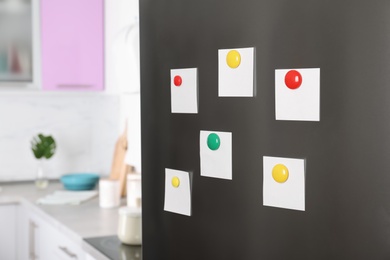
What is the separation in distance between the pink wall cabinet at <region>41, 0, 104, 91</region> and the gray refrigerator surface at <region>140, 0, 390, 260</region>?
6.33 ft

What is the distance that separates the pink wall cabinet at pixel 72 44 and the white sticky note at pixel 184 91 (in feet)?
6.71

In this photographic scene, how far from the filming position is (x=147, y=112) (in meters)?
1.26

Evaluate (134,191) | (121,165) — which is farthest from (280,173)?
(121,165)

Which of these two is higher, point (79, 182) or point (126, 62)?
point (126, 62)

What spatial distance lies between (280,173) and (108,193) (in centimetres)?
174

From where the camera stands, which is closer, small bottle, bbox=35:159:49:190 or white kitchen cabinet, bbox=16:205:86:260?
white kitchen cabinet, bbox=16:205:86:260

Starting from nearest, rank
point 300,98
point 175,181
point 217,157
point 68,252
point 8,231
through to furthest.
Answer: point 300,98
point 217,157
point 175,181
point 68,252
point 8,231

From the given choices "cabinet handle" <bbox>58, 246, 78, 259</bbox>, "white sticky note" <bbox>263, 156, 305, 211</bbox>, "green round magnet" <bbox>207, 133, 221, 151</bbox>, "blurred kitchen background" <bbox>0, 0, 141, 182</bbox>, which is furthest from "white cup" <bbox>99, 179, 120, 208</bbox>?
"white sticky note" <bbox>263, 156, 305, 211</bbox>

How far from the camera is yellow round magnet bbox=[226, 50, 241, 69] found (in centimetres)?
103

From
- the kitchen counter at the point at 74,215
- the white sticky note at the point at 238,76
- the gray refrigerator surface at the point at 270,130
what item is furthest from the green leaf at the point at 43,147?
the white sticky note at the point at 238,76

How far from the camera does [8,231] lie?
290cm

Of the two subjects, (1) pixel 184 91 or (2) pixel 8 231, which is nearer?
(1) pixel 184 91

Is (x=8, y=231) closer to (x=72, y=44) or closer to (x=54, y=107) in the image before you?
(x=54, y=107)

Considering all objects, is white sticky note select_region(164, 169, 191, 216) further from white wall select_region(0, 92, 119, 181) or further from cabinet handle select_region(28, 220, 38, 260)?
white wall select_region(0, 92, 119, 181)
